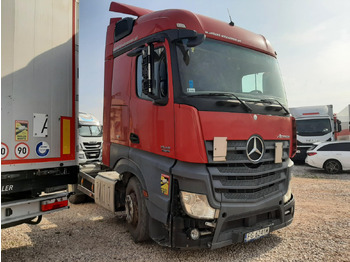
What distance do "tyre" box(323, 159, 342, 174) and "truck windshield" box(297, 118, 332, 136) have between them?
2.35 meters

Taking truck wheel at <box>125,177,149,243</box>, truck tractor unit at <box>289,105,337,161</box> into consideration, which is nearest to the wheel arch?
truck wheel at <box>125,177,149,243</box>

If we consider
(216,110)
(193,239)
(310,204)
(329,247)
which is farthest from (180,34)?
(310,204)

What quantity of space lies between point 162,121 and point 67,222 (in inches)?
125

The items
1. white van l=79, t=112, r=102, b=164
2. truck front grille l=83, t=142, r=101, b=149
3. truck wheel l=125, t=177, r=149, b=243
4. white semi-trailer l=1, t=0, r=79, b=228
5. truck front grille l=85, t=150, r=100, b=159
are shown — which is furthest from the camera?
truck front grille l=83, t=142, r=101, b=149

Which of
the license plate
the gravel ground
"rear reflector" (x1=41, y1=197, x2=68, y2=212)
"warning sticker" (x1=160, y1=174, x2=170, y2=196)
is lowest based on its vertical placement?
the gravel ground

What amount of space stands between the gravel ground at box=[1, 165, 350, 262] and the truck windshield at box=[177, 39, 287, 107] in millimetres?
2187

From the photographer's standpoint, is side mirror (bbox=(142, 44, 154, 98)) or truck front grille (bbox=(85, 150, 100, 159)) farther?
truck front grille (bbox=(85, 150, 100, 159))

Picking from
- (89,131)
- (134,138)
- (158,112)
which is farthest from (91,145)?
(158,112)

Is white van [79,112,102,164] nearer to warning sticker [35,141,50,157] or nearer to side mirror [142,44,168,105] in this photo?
warning sticker [35,141,50,157]

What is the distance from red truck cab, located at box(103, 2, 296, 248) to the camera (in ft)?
10.7

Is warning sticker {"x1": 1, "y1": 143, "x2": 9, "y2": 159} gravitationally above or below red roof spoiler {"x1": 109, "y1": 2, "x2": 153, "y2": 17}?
below

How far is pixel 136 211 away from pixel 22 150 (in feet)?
5.93

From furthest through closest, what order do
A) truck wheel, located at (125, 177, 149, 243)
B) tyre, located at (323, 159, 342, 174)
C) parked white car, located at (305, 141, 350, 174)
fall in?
tyre, located at (323, 159, 342, 174), parked white car, located at (305, 141, 350, 174), truck wheel, located at (125, 177, 149, 243)

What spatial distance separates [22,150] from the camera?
3453 mm
